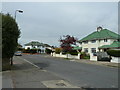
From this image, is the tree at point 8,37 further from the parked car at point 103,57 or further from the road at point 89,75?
the parked car at point 103,57

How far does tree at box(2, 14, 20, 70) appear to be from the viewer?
13992mm

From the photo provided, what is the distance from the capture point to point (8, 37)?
555 inches

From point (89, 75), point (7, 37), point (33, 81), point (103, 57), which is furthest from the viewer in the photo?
point (103, 57)

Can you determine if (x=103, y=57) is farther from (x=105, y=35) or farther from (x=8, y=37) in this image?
(x=8, y=37)

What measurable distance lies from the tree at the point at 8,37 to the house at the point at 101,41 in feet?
93.0

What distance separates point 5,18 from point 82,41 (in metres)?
38.5

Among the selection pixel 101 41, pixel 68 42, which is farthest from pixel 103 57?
pixel 101 41

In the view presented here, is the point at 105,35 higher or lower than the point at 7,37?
higher

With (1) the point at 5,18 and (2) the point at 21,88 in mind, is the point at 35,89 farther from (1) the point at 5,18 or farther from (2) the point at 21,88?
(1) the point at 5,18

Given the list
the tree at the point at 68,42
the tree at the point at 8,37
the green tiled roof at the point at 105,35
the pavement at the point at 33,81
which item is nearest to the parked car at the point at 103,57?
the tree at the point at 68,42

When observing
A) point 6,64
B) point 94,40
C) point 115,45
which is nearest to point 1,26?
point 6,64

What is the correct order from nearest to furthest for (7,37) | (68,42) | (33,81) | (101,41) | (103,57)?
(33,81), (7,37), (103,57), (68,42), (101,41)

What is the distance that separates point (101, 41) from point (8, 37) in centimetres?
3431

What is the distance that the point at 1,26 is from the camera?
13688 millimetres
